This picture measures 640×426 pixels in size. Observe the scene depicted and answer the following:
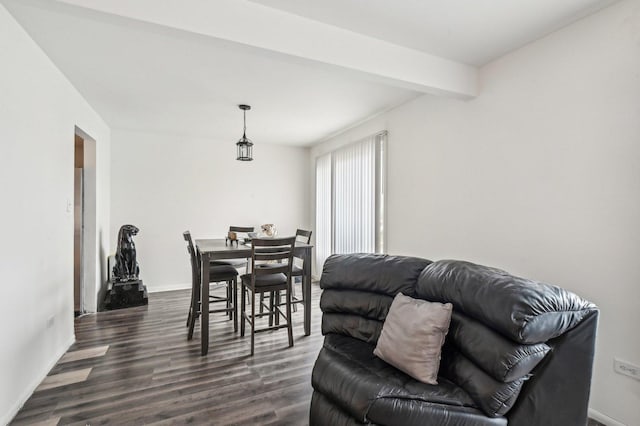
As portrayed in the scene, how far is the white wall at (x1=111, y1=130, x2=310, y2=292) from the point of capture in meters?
4.93

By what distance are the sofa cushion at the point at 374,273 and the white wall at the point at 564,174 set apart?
3.09 feet

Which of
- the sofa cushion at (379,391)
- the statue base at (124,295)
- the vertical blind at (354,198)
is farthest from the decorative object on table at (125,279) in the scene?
the sofa cushion at (379,391)

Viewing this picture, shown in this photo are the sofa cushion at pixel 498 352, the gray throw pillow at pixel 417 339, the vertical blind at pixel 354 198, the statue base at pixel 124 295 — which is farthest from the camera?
the vertical blind at pixel 354 198

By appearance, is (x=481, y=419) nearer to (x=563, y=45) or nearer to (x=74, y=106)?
(x=563, y=45)

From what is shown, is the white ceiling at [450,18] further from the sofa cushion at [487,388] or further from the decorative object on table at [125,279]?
the decorative object on table at [125,279]

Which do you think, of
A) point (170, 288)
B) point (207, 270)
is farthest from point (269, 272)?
point (170, 288)

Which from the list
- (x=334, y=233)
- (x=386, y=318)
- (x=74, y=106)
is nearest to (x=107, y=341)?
(x=74, y=106)

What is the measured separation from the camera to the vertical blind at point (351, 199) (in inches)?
162

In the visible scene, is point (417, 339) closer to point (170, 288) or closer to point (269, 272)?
point (269, 272)

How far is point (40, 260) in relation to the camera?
240 centimetres

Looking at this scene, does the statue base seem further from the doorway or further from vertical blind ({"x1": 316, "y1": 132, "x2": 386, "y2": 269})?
vertical blind ({"x1": 316, "y1": 132, "x2": 386, "y2": 269})

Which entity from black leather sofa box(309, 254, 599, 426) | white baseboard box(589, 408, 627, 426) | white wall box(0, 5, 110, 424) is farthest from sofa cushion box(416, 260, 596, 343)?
white wall box(0, 5, 110, 424)

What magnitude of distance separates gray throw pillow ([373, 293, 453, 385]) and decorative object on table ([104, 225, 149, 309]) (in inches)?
148

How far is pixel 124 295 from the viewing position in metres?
4.20
